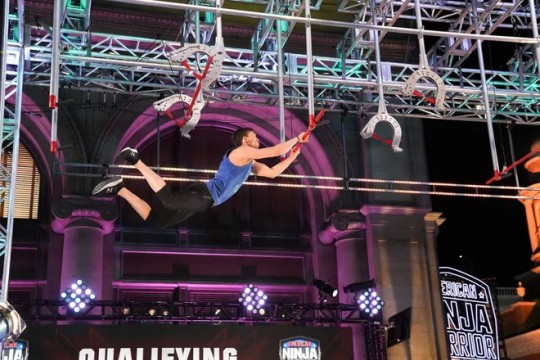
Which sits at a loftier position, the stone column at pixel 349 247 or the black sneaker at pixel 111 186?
the stone column at pixel 349 247

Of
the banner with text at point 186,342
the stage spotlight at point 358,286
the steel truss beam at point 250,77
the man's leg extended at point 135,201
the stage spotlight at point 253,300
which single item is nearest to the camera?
the man's leg extended at point 135,201

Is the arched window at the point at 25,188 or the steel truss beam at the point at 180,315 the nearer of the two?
the steel truss beam at the point at 180,315

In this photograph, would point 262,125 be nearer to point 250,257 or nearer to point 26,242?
point 250,257

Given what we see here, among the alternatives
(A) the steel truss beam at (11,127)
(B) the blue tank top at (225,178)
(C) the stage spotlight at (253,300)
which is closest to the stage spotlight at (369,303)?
(C) the stage spotlight at (253,300)

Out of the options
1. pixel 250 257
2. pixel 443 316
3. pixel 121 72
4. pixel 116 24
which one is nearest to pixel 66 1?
pixel 121 72

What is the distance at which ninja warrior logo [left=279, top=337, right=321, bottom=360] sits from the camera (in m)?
14.4

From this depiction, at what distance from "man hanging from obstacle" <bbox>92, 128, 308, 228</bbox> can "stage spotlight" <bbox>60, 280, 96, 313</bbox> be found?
22.5 feet

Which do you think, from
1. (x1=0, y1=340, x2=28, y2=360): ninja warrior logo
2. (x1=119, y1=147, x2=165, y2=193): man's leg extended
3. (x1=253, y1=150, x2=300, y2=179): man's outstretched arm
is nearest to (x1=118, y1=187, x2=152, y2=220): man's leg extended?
(x1=119, y1=147, x2=165, y2=193): man's leg extended

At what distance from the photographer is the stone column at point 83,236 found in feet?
50.1

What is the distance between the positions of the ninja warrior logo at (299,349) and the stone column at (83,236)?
12.6 feet

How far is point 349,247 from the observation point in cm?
1720

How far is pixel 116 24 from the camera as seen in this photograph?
54.7 ft

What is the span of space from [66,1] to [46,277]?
655cm

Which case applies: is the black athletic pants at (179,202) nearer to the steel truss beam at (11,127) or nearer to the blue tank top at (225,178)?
the blue tank top at (225,178)
